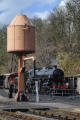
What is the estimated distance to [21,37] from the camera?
19359 mm

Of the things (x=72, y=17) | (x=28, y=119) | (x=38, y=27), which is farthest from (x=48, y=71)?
(x=38, y=27)

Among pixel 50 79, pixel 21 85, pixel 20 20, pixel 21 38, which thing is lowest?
pixel 50 79

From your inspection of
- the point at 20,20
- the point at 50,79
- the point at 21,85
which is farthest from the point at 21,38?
the point at 50,79

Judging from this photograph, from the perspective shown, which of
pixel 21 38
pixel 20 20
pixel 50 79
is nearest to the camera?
pixel 21 38

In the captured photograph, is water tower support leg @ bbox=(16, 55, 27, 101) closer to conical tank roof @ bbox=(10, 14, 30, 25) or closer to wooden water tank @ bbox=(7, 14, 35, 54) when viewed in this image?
wooden water tank @ bbox=(7, 14, 35, 54)

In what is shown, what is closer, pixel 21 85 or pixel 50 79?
pixel 21 85

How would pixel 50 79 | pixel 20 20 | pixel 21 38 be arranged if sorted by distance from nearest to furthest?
pixel 21 38 < pixel 20 20 < pixel 50 79

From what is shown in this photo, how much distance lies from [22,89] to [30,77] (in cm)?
1259

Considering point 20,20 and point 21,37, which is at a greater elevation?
point 20,20

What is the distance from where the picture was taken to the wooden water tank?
19.3 meters

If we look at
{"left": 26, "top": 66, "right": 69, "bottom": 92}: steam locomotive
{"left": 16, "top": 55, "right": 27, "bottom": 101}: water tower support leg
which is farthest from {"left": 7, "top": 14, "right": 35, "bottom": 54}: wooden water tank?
{"left": 26, "top": 66, "right": 69, "bottom": 92}: steam locomotive

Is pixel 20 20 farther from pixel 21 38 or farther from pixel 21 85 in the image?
pixel 21 85

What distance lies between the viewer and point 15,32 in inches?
769

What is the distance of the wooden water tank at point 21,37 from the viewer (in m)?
19.3
